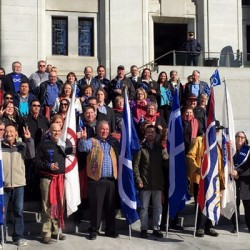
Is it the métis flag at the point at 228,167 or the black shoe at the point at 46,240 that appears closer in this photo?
the black shoe at the point at 46,240

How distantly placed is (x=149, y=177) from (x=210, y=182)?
117cm

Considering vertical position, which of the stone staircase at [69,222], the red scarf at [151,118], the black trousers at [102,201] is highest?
the red scarf at [151,118]

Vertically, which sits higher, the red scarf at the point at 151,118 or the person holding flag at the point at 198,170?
Result: the red scarf at the point at 151,118

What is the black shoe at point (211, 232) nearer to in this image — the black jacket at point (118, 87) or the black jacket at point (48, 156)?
the black jacket at point (48, 156)

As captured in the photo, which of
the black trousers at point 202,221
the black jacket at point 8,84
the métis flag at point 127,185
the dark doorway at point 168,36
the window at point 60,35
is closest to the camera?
the métis flag at point 127,185

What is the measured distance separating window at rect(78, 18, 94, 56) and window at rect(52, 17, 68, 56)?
674mm

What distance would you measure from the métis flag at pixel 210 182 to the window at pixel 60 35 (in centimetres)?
1489

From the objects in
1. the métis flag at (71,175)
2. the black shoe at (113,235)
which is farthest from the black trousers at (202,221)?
the métis flag at (71,175)

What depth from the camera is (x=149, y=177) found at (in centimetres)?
924

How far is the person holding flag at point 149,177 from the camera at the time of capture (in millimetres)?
9195

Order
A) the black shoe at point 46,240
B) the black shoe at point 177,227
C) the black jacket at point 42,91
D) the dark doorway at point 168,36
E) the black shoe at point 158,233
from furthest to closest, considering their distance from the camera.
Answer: the dark doorway at point 168,36 → the black jacket at point 42,91 → the black shoe at point 177,227 → the black shoe at point 158,233 → the black shoe at point 46,240

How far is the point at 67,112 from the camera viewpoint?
9.40 meters

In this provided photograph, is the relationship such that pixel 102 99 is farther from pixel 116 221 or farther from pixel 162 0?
pixel 162 0

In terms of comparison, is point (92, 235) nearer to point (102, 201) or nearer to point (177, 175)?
point (102, 201)
